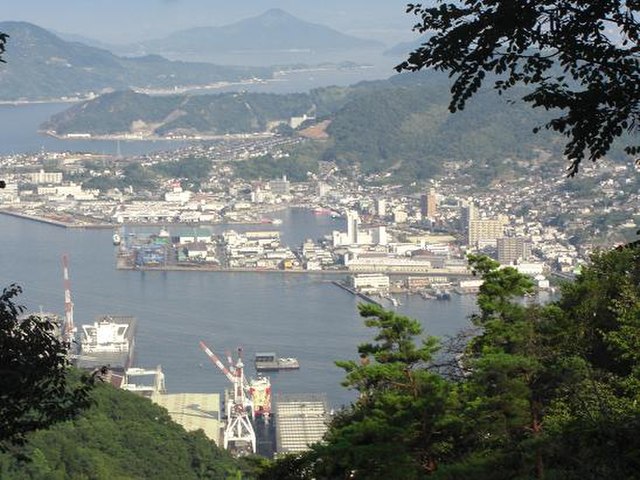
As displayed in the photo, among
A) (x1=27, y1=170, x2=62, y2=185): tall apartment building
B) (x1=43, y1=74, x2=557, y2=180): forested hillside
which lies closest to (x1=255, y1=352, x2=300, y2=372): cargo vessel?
(x1=43, y1=74, x2=557, y2=180): forested hillside

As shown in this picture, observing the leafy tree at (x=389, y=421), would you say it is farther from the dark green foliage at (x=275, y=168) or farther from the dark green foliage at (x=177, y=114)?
the dark green foliage at (x=177, y=114)

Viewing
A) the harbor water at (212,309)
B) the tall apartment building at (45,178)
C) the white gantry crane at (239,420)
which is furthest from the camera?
the tall apartment building at (45,178)

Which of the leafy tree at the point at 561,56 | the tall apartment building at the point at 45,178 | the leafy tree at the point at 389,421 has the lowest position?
the tall apartment building at the point at 45,178

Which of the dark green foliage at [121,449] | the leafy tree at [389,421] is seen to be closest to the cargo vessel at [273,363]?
the dark green foliage at [121,449]

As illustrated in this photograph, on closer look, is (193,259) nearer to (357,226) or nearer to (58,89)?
(357,226)

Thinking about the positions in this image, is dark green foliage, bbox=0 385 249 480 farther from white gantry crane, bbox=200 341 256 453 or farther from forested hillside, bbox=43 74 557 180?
forested hillside, bbox=43 74 557 180

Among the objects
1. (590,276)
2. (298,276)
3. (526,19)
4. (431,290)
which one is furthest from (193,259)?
(526,19)

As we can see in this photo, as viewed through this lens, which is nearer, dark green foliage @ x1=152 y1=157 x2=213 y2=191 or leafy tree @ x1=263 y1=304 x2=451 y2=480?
leafy tree @ x1=263 y1=304 x2=451 y2=480
